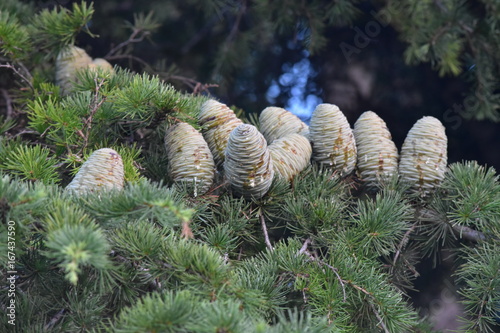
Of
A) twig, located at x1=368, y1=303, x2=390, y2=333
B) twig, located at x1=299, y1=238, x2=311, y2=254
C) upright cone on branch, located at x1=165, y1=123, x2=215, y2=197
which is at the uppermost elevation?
upright cone on branch, located at x1=165, y1=123, x2=215, y2=197

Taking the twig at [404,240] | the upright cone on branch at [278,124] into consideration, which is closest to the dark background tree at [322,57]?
the upright cone on branch at [278,124]

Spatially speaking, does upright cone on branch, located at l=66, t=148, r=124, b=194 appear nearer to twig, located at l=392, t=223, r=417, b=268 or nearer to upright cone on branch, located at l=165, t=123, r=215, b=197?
upright cone on branch, located at l=165, t=123, r=215, b=197

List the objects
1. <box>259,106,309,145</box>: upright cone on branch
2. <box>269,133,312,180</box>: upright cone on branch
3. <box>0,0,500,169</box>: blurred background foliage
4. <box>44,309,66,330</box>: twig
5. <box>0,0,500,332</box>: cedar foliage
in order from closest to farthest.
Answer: <box>0,0,500,332</box>: cedar foliage
<box>44,309,66,330</box>: twig
<box>269,133,312,180</box>: upright cone on branch
<box>259,106,309,145</box>: upright cone on branch
<box>0,0,500,169</box>: blurred background foliage

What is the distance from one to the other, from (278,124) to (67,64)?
56 centimetres

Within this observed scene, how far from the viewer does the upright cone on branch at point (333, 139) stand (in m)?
1.11

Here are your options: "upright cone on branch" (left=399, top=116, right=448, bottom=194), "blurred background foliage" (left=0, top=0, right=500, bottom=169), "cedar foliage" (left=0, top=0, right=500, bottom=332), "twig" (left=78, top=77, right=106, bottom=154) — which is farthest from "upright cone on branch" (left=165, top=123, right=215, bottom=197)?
"blurred background foliage" (left=0, top=0, right=500, bottom=169)

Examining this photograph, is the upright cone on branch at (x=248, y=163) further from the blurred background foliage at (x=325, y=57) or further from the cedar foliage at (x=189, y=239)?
the blurred background foliage at (x=325, y=57)

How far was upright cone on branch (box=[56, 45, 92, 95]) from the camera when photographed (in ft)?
4.56

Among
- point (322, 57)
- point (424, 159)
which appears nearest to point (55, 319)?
point (424, 159)

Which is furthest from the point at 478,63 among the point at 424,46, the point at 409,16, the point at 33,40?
the point at 33,40

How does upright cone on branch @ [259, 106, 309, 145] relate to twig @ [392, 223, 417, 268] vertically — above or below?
above

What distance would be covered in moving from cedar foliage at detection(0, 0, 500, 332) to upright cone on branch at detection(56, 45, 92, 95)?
0.12 m

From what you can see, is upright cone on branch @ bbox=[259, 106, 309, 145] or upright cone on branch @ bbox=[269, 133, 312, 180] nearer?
upright cone on branch @ bbox=[269, 133, 312, 180]

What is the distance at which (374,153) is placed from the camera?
1.14 metres
